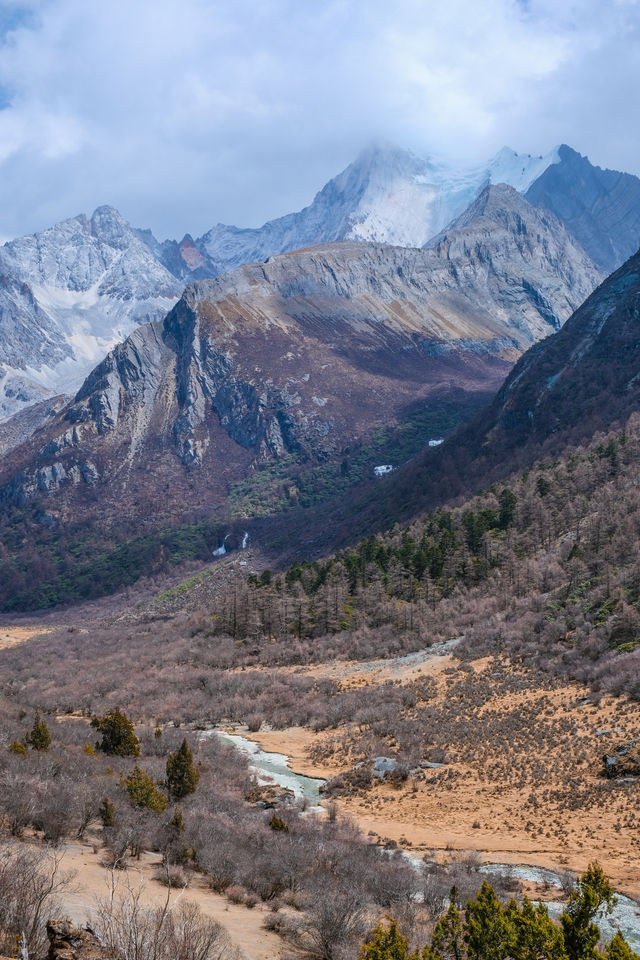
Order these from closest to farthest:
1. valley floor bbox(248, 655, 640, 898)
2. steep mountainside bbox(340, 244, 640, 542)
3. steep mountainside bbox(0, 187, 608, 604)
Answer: valley floor bbox(248, 655, 640, 898) < steep mountainside bbox(340, 244, 640, 542) < steep mountainside bbox(0, 187, 608, 604)

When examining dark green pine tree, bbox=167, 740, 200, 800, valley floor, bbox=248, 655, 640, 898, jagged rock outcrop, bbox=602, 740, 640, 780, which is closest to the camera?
valley floor, bbox=248, 655, 640, 898

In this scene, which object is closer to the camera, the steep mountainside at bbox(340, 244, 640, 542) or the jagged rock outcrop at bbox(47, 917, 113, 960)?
the jagged rock outcrop at bbox(47, 917, 113, 960)

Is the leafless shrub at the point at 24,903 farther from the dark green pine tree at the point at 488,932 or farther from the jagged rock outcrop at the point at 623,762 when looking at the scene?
the jagged rock outcrop at the point at 623,762

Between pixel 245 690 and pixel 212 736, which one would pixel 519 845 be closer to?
pixel 212 736

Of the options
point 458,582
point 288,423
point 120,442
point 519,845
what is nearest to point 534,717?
point 519,845

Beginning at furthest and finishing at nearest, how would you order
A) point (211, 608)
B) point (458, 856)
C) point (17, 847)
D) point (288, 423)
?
point (288, 423)
point (211, 608)
point (458, 856)
point (17, 847)

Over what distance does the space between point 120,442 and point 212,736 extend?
160 metres

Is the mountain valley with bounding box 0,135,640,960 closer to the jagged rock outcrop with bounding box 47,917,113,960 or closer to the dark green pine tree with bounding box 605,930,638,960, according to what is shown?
the dark green pine tree with bounding box 605,930,638,960

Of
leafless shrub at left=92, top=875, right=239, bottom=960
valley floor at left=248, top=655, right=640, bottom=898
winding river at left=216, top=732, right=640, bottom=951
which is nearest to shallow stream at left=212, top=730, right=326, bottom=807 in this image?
winding river at left=216, top=732, right=640, bottom=951

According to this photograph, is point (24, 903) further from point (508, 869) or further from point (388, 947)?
point (508, 869)

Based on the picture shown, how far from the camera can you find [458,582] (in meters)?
56.8

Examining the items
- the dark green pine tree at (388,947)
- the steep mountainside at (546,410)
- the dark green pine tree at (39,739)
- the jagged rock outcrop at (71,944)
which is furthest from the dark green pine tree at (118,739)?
the steep mountainside at (546,410)

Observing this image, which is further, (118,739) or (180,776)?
Result: (118,739)

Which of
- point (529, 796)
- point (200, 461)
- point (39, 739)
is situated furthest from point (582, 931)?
point (200, 461)
